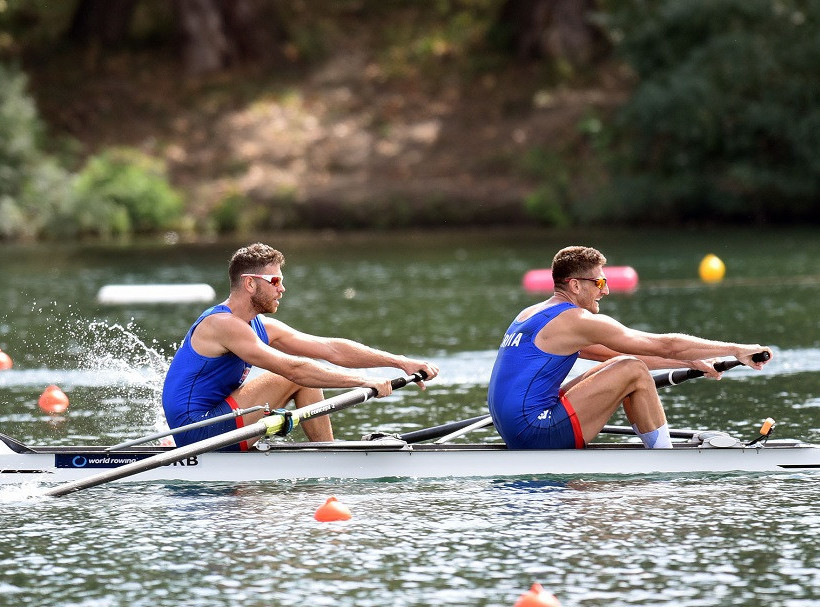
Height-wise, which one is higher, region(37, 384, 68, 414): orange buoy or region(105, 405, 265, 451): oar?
region(37, 384, 68, 414): orange buoy

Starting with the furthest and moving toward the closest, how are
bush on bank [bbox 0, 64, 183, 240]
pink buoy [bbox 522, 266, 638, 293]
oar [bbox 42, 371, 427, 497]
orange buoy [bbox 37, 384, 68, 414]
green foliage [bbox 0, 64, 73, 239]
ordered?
bush on bank [bbox 0, 64, 183, 240] < green foliage [bbox 0, 64, 73, 239] < pink buoy [bbox 522, 266, 638, 293] < orange buoy [bbox 37, 384, 68, 414] < oar [bbox 42, 371, 427, 497]

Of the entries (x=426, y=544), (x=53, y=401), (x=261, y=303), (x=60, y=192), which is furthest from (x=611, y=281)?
(x=60, y=192)

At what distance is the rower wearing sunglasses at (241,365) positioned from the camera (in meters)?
10.7

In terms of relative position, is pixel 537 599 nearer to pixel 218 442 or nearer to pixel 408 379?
pixel 218 442

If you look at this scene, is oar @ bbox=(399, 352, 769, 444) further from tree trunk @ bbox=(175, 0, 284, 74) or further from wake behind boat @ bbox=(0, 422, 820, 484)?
tree trunk @ bbox=(175, 0, 284, 74)

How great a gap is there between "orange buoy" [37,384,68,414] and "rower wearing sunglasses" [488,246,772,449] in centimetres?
549

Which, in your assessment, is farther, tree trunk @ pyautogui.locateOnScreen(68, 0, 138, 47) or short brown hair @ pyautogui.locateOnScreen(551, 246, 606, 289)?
tree trunk @ pyautogui.locateOnScreen(68, 0, 138, 47)

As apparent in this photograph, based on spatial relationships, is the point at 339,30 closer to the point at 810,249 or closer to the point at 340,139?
the point at 340,139

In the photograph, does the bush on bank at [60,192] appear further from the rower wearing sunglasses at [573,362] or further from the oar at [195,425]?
the rower wearing sunglasses at [573,362]

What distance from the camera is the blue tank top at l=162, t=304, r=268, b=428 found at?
35.4 feet

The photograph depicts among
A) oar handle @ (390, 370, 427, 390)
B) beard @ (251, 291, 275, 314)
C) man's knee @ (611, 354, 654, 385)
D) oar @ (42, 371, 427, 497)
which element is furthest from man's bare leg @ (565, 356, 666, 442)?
beard @ (251, 291, 275, 314)

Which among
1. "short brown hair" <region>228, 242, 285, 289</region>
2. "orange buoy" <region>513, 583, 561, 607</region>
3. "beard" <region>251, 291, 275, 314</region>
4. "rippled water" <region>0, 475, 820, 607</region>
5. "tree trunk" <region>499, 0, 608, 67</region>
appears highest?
"tree trunk" <region>499, 0, 608, 67</region>

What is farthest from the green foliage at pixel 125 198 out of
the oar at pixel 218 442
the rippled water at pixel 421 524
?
the oar at pixel 218 442

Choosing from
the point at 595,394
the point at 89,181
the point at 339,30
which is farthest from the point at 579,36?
the point at 595,394
